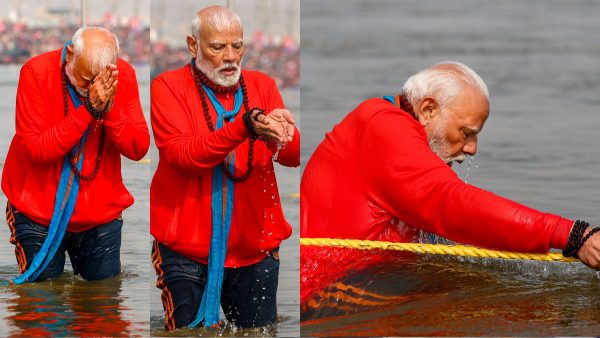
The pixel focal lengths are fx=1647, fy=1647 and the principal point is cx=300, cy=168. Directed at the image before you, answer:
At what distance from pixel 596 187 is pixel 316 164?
6.68 metres

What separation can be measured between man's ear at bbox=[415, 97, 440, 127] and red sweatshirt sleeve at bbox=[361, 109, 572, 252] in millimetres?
135

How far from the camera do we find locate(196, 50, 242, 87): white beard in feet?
21.5

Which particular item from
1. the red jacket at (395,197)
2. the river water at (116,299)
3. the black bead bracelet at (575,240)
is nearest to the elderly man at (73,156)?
the river water at (116,299)

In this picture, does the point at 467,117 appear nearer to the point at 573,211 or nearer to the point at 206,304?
the point at 206,304

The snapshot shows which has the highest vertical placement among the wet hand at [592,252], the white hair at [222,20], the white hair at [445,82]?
the white hair at [222,20]

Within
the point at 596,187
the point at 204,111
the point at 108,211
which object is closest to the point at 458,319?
the point at 204,111

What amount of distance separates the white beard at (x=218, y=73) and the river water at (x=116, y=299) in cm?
66

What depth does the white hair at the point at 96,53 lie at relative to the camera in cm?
787

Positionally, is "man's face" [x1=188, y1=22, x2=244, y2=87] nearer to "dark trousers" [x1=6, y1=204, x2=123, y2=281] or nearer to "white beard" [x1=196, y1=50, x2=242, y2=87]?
"white beard" [x1=196, y1=50, x2=242, y2=87]

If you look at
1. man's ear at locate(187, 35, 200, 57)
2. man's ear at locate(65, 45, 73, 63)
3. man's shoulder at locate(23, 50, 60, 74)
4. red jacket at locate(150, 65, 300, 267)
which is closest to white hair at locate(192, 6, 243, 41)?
man's ear at locate(187, 35, 200, 57)

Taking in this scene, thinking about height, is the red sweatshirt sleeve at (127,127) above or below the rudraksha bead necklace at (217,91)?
below

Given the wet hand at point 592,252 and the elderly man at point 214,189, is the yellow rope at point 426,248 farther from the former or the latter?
the elderly man at point 214,189

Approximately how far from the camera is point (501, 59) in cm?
2091

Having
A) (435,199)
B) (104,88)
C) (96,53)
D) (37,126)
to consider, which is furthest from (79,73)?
(435,199)
